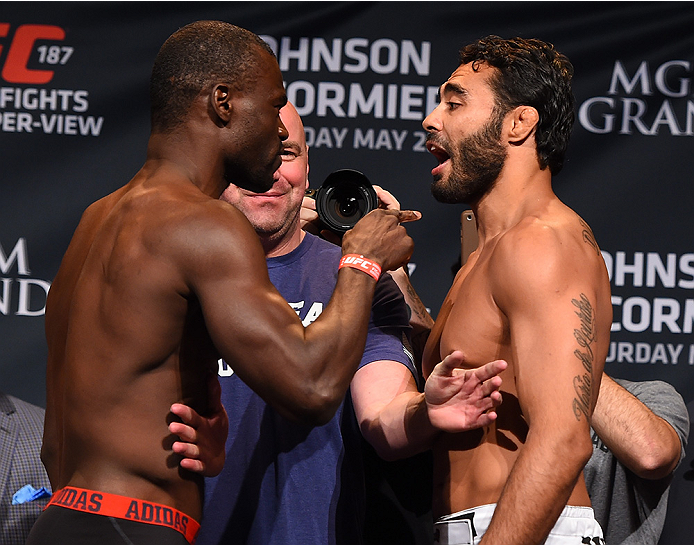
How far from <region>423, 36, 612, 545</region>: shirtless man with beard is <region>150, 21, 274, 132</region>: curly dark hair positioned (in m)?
0.53

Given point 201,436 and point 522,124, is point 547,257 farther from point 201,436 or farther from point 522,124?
point 201,436

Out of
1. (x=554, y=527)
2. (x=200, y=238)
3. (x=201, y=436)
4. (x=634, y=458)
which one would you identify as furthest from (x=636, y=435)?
(x=200, y=238)

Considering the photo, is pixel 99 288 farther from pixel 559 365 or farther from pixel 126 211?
pixel 559 365

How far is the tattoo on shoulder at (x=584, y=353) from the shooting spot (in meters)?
1.42

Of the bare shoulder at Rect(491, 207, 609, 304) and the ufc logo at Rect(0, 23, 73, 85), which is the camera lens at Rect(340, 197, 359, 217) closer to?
the bare shoulder at Rect(491, 207, 609, 304)

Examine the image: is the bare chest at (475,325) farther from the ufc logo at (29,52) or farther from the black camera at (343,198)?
the ufc logo at (29,52)

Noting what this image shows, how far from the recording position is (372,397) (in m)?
1.91

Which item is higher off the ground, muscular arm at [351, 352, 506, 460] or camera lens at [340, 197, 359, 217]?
camera lens at [340, 197, 359, 217]

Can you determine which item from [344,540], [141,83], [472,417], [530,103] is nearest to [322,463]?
[344,540]

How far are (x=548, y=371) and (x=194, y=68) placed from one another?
2.58 ft

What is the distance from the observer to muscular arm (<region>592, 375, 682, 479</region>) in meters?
2.08

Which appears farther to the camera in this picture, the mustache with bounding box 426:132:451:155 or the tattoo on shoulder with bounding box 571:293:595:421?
the mustache with bounding box 426:132:451:155

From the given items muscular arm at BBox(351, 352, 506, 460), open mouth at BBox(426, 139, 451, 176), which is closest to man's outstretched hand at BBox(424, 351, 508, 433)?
muscular arm at BBox(351, 352, 506, 460)

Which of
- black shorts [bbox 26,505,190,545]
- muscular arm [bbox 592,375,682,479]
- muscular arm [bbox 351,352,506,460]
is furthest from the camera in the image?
muscular arm [bbox 592,375,682,479]
